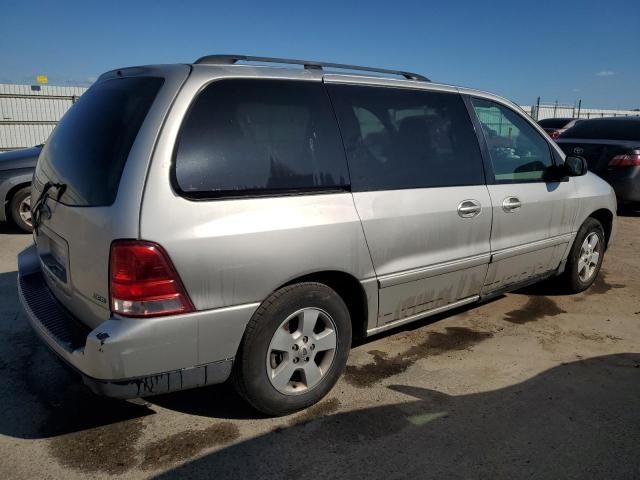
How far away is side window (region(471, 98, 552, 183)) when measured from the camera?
12.5 feet

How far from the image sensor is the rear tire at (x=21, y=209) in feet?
22.3

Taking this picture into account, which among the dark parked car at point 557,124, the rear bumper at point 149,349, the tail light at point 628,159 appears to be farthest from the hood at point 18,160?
the dark parked car at point 557,124

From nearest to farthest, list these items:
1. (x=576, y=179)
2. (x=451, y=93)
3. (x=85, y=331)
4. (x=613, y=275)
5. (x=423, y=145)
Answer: (x=85, y=331) < (x=423, y=145) < (x=451, y=93) < (x=576, y=179) < (x=613, y=275)

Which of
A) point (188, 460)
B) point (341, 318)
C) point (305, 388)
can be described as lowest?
point (188, 460)

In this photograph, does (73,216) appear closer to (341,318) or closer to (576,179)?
(341,318)

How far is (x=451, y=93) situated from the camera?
143 inches

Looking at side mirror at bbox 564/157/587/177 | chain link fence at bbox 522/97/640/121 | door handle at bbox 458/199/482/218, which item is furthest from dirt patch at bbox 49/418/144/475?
chain link fence at bbox 522/97/640/121

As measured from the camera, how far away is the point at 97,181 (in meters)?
2.43

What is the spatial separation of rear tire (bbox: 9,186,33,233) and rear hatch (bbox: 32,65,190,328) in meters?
4.47

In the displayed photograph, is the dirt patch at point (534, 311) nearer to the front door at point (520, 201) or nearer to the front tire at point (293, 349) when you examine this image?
the front door at point (520, 201)

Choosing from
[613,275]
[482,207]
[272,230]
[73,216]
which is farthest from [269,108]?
[613,275]

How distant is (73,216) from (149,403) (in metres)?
1.18

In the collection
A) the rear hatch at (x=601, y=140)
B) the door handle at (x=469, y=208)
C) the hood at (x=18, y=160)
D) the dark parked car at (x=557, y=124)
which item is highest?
the dark parked car at (x=557, y=124)

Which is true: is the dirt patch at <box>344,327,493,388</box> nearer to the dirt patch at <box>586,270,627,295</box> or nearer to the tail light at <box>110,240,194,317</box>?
the tail light at <box>110,240,194,317</box>
